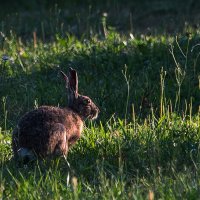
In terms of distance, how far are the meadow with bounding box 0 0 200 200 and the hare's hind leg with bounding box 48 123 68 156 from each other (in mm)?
100

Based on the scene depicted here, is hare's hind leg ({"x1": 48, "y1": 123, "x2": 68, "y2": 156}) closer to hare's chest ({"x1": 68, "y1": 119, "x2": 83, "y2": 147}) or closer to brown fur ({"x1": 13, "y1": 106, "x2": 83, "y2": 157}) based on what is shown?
brown fur ({"x1": 13, "y1": 106, "x2": 83, "y2": 157})

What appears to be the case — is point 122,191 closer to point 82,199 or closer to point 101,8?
point 82,199

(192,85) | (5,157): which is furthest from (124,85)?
(5,157)

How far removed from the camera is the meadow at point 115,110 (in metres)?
5.86

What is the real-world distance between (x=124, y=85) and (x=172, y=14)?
210 inches

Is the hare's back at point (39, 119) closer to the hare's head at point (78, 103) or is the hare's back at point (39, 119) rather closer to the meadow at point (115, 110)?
the meadow at point (115, 110)

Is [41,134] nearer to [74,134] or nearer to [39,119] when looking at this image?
[39,119]

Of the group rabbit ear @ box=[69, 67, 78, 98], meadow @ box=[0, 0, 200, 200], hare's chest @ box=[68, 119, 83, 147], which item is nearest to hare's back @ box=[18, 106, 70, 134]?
hare's chest @ box=[68, 119, 83, 147]

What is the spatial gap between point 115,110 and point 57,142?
5.92 feet

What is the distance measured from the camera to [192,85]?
28.2ft

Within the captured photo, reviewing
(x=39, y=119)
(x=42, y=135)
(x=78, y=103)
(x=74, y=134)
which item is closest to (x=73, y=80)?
(x=78, y=103)

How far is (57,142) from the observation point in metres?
6.68

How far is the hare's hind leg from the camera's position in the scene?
6.65m

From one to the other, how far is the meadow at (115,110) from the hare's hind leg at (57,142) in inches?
3.9
